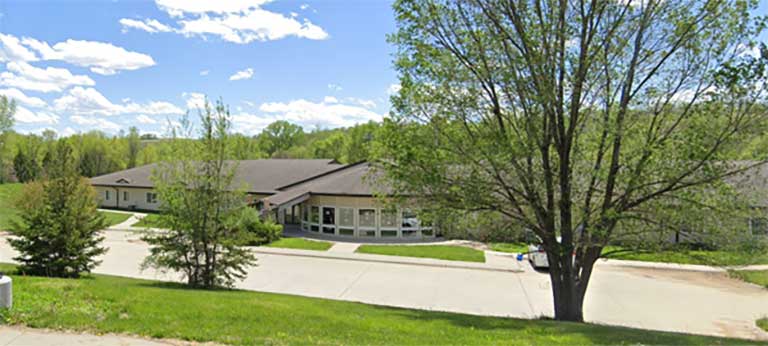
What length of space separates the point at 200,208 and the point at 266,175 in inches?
1000

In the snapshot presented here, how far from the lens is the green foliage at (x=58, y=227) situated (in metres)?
12.8

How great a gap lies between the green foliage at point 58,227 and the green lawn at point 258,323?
11.5 ft

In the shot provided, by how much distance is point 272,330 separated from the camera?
6.83 m

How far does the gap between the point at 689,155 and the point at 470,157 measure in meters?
4.21

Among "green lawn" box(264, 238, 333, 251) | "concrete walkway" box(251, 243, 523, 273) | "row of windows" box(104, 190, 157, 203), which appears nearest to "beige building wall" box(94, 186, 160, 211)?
"row of windows" box(104, 190, 157, 203)

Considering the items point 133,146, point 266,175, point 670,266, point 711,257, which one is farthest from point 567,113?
point 133,146

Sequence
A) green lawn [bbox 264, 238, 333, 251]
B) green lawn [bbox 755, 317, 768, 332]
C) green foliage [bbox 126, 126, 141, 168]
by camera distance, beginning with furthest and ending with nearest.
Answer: green foliage [bbox 126, 126, 141, 168], green lawn [bbox 264, 238, 333, 251], green lawn [bbox 755, 317, 768, 332]

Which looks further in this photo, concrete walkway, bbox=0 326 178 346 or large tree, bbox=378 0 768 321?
large tree, bbox=378 0 768 321

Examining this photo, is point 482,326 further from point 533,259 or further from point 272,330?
point 533,259

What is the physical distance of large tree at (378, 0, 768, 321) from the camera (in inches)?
359

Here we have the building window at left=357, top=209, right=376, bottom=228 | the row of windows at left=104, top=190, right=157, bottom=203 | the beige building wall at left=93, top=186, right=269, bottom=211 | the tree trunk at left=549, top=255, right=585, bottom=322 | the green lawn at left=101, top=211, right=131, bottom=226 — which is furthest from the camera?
the beige building wall at left=93, top=186, right=269, bottom=211

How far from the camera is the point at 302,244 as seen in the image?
2286 centimetres

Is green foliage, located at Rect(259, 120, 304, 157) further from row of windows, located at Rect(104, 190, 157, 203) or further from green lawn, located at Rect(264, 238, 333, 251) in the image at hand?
green lawn, located at Rect(264, 238, 333, 251)

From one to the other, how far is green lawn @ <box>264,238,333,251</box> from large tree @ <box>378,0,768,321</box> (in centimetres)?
1253
